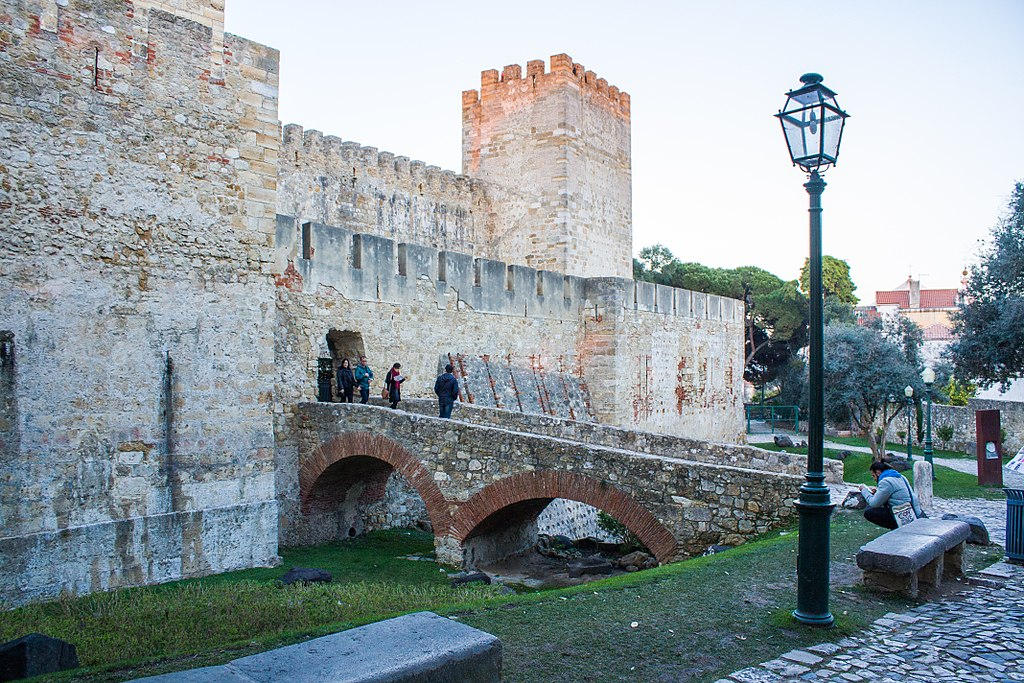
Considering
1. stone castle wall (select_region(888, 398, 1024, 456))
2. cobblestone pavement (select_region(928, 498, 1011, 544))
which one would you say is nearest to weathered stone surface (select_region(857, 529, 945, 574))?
cobblestone pavement (select_region(928, 498, 1011, 544))

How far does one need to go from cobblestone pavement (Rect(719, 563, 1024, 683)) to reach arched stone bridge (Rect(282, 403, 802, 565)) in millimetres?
2345

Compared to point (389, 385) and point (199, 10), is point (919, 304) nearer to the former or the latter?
point (389, 385)

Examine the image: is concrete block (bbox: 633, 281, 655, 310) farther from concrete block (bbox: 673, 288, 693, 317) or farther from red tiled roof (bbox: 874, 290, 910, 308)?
red tiled roof (bbox: 874, 290, 910, 308)

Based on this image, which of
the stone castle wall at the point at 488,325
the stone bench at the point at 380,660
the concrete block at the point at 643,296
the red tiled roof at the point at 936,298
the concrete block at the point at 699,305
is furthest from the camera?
the red tiled roof at the point at 936,298

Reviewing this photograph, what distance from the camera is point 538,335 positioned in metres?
18.2

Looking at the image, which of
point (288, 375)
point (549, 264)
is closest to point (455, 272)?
point (288, 375)

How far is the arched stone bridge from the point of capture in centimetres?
850

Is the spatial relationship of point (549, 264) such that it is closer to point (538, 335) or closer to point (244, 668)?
point (538, 335)

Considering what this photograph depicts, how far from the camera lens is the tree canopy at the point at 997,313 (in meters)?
17.0

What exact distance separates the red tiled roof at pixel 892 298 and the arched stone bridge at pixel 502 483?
206 ft

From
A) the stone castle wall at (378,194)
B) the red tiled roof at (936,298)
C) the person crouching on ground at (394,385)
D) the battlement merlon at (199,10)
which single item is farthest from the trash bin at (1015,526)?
the red tiled roof at (936,298)

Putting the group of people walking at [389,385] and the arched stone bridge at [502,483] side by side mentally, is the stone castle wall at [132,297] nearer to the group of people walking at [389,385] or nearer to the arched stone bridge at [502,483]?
the arched stone bridge at [502,483]

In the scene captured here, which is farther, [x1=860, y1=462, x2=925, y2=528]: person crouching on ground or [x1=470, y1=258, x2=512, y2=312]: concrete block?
[x1=470, y1=258, x2=512, y2=312]: concrete block

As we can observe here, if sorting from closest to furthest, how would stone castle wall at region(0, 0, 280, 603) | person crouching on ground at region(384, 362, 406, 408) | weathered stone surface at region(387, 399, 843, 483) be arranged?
1. stone castle wall at region(0, 0, 280, 603)
2. weathered stone surface at region(387, 399, 843, 483)
3. person crouching on ground at region(384, 362, 406, 408)
